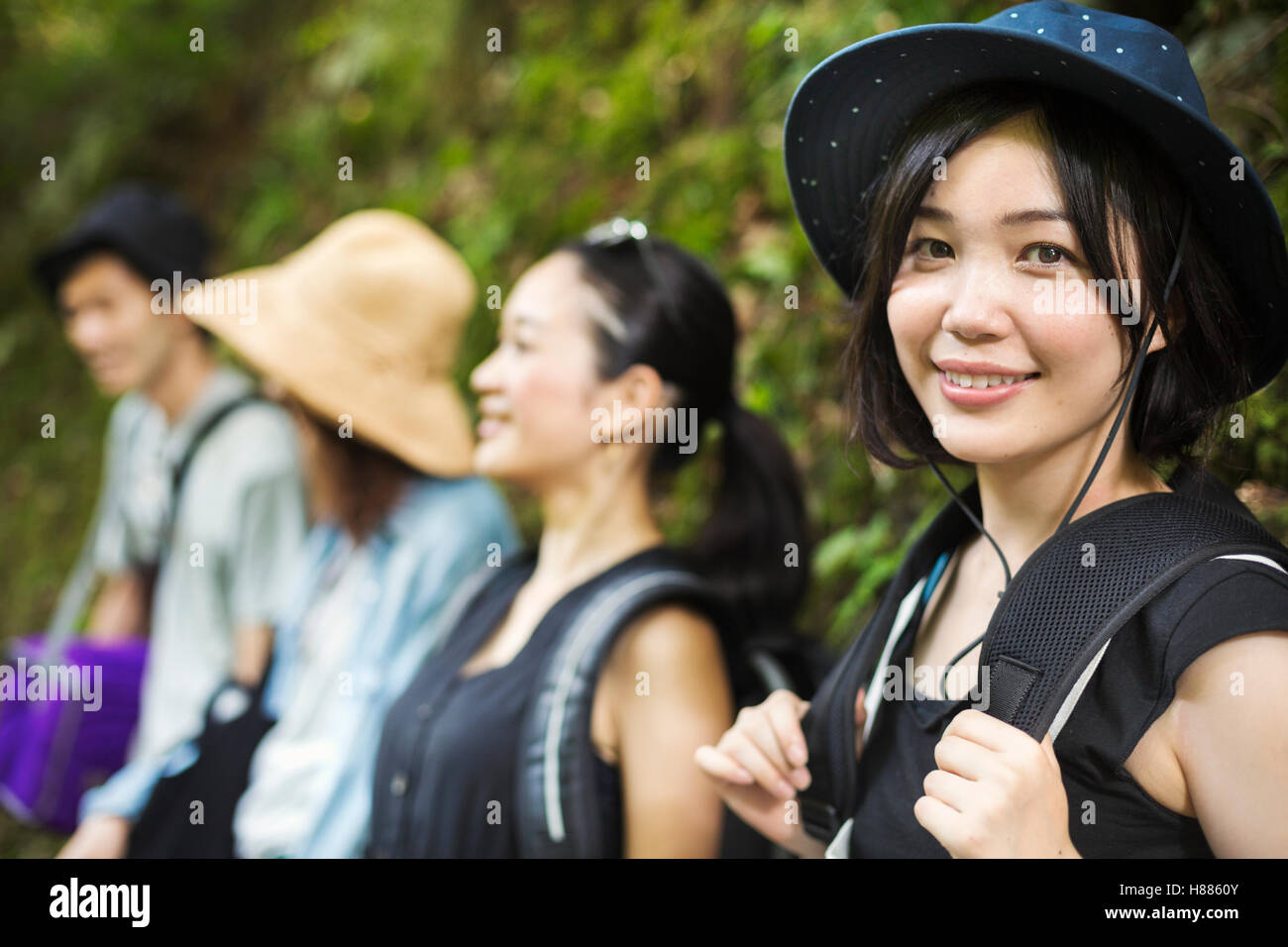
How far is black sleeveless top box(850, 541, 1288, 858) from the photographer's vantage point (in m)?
1.35

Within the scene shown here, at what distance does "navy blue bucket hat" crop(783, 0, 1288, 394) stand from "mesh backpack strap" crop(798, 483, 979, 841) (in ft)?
1.72

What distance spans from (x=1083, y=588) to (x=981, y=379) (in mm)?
334

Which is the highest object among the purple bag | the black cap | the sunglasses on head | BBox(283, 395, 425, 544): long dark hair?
the black cap

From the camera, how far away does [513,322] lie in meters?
2.99

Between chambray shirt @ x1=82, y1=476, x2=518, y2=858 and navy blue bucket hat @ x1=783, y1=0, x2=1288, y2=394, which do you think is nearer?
navy blue bucket hat @ x1=783, y1=0, x2=1288, y2=394

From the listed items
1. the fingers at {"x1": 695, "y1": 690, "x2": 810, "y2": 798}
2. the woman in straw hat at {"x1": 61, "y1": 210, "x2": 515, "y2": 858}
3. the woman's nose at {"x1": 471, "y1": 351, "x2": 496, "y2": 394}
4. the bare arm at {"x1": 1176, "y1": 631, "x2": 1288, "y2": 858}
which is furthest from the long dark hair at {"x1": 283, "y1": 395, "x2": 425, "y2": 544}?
the bare arm at {"x1": 1176, "y1": 631, "x2": 1288, "y2": 858}

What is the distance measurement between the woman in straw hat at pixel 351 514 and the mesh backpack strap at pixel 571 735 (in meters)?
1.03

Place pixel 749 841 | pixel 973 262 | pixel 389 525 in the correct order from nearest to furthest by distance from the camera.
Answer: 1. pixel 973 262
2. pixel 749 841
3. pixel 389 525

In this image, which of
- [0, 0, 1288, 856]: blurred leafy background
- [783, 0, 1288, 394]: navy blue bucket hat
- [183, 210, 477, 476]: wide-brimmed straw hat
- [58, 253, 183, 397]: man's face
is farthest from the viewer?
[58, 253, 183, 397]: man's face

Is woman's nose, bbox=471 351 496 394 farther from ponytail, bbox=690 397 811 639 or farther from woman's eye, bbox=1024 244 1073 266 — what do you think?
woman's eye, bbox=1024 244 1073 266

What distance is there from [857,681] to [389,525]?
229 cm

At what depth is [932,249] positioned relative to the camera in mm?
1668
